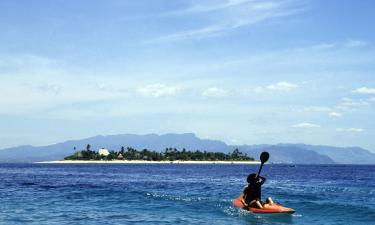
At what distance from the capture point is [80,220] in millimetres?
35188

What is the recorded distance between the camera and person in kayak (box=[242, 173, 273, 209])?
38.9m

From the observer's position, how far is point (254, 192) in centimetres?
3972

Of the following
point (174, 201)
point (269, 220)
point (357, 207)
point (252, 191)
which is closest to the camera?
point (269, 220)

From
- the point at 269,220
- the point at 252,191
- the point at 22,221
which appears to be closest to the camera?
the point at 22,221

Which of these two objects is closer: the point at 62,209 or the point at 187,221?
the point at 187,221

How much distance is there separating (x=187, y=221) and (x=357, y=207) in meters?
17.0

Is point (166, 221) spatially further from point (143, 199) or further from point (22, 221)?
point (143, 199)

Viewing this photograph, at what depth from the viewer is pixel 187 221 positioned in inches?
1423

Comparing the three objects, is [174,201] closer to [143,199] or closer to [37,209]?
[143,199]

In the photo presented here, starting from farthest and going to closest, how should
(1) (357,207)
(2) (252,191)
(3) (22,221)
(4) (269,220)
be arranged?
(1) (357,207) → (2) (252,191) → (4) (269,220) → (3) (22,221)

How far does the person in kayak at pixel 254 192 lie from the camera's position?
38.9 meters

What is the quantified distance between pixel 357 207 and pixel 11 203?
96.2 feet

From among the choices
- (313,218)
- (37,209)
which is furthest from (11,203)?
(313,218)

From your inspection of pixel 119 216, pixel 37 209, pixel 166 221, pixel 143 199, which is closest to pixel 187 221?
pixel 166 221
